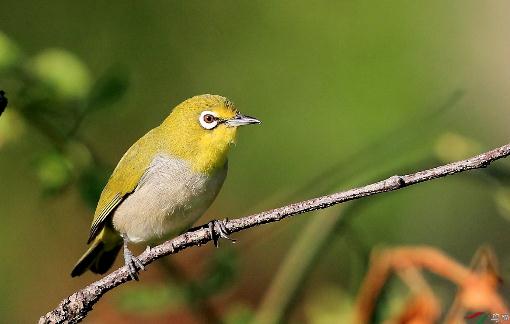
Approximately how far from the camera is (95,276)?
2.84m

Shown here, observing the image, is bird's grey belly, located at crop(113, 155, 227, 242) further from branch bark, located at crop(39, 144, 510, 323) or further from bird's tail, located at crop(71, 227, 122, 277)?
branch bark, located at crop(39, 144, 510, 323)

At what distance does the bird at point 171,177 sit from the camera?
2307 millimetres

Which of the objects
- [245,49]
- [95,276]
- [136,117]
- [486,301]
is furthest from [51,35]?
[486,301]

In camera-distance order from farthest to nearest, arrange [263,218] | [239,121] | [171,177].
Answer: [171,177] < [239,121] < [263,218]

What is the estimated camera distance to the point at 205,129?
2.34 metres

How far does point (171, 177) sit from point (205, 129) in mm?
170

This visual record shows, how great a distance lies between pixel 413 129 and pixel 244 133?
155cm

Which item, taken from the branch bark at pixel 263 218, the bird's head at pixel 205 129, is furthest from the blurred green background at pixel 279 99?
the branch bark at pixel 263 218

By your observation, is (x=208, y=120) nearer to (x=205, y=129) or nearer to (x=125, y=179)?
(x=205, y=129)

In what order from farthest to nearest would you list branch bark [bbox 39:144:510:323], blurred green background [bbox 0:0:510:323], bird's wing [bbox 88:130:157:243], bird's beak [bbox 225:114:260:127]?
blurred green background [bbox 0:0:510:323]
bird's wing [bbox 88:130:157:243]
bird's beak [bbox 225:114:260:127]
branch bark [bbox 39:144:510:323]

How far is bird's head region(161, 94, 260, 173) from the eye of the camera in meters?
2.30

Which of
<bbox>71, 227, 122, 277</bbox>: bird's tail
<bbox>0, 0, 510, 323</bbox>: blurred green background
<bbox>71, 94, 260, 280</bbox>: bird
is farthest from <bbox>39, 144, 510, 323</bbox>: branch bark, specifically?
<bbox>71, 227, 122, 277</bbox>: bird's tail

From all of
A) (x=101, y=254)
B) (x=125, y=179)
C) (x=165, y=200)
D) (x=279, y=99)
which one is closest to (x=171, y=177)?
(x=165, y=200)

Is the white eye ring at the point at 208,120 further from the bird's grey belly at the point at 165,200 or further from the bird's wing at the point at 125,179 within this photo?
the bird's wing at the point at 125,179
